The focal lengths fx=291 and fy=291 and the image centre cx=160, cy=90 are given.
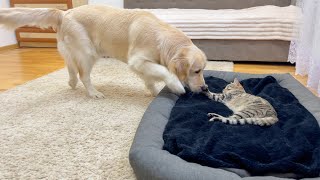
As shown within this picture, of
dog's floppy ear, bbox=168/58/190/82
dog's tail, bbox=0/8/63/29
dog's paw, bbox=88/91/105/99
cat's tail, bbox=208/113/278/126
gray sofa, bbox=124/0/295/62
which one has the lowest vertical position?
dog's paw, bbox=88/91/105/99

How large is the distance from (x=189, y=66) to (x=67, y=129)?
0.95 metres

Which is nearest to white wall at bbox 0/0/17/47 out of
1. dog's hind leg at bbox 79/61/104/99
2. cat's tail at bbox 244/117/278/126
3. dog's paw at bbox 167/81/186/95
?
dog's hind leg at bbox 79/61/104/99

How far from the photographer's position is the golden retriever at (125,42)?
2135 millimetres

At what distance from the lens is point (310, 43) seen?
2688 millimetres

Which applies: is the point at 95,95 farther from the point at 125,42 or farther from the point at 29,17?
the point at 29,17

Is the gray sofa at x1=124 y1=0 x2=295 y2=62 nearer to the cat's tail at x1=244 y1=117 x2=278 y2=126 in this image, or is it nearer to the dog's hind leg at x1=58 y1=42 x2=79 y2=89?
the dog's hind leg at x1=58 y1=42 x2=79 y2=89

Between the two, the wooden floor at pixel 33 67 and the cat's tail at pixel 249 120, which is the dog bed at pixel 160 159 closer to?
the cat's tail at pixel 249 120

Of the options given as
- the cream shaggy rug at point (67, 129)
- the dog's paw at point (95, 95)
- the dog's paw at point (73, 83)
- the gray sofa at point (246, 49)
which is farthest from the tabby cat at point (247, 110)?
the gray sofa at point (246, 49)

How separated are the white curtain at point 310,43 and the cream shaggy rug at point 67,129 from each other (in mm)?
1437

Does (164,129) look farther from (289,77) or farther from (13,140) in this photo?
(289,77)

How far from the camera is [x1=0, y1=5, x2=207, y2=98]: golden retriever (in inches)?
84.0

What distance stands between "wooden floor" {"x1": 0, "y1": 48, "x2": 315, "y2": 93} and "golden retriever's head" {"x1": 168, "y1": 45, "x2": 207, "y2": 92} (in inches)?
53.3

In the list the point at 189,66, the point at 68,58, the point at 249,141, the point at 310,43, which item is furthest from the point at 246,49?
the point at 249,141

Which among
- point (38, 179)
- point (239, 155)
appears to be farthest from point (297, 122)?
point (38, 179)
